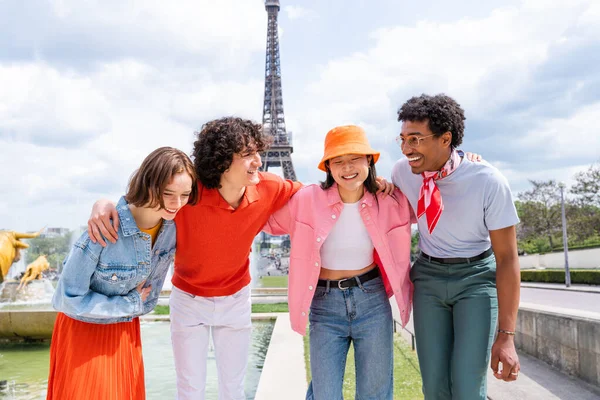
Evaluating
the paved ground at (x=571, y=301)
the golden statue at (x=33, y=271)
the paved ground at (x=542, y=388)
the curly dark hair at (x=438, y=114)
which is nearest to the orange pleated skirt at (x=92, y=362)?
the curly dark hair at (x=438, y=114)

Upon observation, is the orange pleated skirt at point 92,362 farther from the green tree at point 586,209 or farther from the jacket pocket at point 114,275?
the green tree at point 586,209

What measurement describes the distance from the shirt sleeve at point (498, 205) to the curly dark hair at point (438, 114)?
0.36m

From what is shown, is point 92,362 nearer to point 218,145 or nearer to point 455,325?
point 218,145

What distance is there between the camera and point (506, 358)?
2850 millimetres

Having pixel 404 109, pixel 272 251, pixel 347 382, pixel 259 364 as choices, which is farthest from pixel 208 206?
pixel 272 251

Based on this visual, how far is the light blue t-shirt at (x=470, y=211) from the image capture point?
9.47 ft

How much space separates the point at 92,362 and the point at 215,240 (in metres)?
0.94

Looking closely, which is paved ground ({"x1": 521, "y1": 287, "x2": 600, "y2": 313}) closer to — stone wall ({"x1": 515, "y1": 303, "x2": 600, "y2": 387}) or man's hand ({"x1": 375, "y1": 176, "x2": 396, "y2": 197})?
stone wall ({"x1": 515, "y1": 303, "x2": 600, "y2": 387})

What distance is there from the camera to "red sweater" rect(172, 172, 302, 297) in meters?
2.98

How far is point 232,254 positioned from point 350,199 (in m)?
0.80

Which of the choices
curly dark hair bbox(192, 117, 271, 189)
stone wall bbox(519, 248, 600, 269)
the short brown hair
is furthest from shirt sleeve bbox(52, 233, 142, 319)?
stone wall bbox(519, 248, 600, 269)

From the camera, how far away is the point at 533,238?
44375mm

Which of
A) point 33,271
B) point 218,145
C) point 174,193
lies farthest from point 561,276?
point 174,193

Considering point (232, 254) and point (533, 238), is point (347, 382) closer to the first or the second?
point (232, 254)
